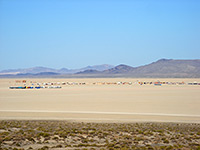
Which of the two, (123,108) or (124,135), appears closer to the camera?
(124,135)

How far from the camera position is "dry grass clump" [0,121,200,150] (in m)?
11.9

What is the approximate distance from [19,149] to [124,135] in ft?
14.8

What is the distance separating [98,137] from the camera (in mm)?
13344

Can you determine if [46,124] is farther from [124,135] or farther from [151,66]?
[151,66]

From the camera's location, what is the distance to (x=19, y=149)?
36.5ft

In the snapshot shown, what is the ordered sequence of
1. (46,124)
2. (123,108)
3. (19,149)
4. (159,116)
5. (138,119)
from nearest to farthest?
(19,149), (46,124), (138,119), (159,116), (123,108)

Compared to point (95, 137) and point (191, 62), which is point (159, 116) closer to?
point (95, 137)

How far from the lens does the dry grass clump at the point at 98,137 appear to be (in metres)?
11.9

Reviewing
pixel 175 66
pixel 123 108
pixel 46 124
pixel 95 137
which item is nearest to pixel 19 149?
pixel 95 137

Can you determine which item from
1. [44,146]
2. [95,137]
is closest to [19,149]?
[44,146]

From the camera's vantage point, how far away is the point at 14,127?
15555 mm

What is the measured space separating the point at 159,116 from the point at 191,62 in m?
163

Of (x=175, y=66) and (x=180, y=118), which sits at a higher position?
(x=175, y=66)

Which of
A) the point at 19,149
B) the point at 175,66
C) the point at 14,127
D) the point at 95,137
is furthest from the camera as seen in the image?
the point at 175,66
